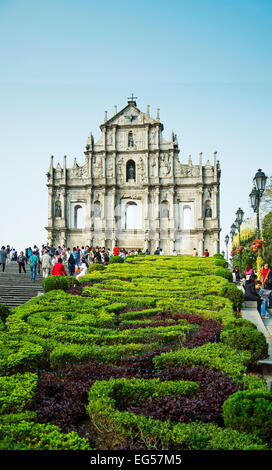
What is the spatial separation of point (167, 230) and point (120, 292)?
98.1 feet

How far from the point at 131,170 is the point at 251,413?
41.7m

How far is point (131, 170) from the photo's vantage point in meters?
45.0

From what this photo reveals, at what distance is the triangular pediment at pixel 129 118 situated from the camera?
4488cm

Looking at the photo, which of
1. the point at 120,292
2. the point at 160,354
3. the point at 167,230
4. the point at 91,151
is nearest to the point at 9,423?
the point at 160,354

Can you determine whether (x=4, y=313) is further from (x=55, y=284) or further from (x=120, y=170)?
(x=120, y=170)

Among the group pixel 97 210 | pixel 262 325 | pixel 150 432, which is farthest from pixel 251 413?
pixel 97 210

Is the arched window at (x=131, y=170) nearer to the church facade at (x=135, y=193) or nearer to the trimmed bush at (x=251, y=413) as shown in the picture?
the church facade at (x=135, y=193)

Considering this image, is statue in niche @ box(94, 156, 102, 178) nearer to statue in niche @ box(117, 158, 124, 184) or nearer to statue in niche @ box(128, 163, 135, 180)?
statue in niche @ box(117, 158, 124, 184)

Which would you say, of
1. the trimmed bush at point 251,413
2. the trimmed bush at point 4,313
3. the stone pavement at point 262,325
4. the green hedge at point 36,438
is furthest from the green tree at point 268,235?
the green hedge at point 36,438

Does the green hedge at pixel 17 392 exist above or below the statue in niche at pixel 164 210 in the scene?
below

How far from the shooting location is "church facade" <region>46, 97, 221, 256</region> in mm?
42594

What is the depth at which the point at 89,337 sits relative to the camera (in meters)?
7.46

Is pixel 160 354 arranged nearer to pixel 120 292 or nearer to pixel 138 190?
pixel 120 292

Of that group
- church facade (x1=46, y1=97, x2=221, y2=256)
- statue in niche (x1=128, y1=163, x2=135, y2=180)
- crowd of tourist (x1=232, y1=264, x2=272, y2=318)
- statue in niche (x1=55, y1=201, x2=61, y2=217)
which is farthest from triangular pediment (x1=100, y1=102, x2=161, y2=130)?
crowd of tourist (x1=232, y1=264, x2=272, y2=318)
